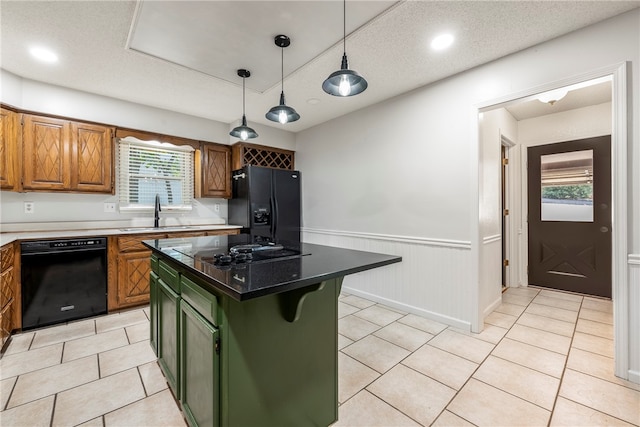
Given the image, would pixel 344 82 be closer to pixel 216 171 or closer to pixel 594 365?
pixel 594 365

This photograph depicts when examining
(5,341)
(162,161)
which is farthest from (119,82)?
(5,341)

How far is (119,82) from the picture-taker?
3.06 m

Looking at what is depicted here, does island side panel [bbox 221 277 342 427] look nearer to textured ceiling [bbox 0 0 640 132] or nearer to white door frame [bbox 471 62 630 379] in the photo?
textured ceiling [bbox 0 0 640 132]

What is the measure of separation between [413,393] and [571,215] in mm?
3774

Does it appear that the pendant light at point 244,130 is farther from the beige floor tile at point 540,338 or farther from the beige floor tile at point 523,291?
the beige floor tile at point 523,291

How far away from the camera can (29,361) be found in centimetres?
217

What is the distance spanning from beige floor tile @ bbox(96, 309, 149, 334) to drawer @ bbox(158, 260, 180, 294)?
1460 mm

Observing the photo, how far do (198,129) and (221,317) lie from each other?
388 centimetres

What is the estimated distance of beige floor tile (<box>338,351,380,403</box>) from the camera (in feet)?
6.04

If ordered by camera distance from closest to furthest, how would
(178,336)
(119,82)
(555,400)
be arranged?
(178,336) < (555,400) < (119,82)

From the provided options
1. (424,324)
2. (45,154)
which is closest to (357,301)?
(424,324)

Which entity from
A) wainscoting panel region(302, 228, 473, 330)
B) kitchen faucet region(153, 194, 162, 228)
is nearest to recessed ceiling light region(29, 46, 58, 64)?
kitchen faucet region(153, 194, 162, 228)

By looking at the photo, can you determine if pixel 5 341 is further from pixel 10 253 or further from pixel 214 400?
pixel 214 400

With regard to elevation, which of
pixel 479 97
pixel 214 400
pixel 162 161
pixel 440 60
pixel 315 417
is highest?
pixel 440 60
